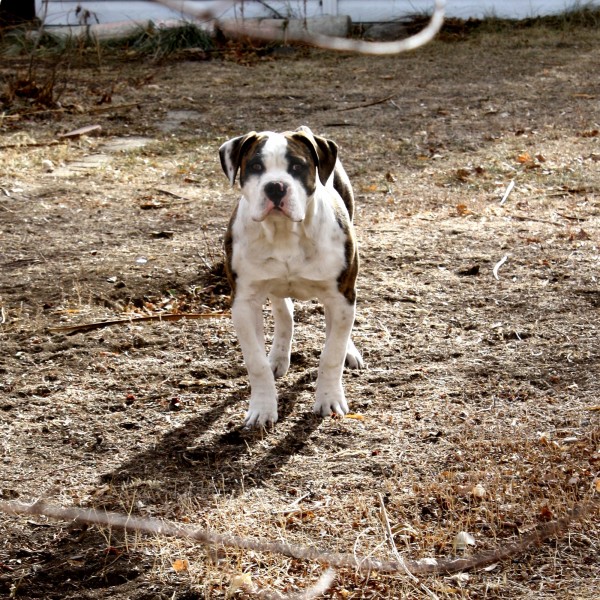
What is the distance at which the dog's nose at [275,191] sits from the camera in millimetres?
4352

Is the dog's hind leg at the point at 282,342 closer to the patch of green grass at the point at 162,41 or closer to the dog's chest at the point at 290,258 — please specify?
the dog's chest at the point at 290,258

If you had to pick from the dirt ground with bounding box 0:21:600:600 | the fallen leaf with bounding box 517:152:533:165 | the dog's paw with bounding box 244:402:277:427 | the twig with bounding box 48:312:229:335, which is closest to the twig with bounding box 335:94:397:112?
the dirt ground with bounding box 0:21:600:600

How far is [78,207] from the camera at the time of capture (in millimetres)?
8203

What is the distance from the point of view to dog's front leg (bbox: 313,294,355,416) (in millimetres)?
4758

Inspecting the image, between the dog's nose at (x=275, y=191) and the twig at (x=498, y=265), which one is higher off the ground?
the dog's nose at (x=275, y=191)

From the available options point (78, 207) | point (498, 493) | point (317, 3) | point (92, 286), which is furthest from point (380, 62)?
point (498, 493)

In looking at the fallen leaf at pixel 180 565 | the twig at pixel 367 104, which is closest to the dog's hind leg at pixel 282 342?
the fallen leaf at pixel 180 565

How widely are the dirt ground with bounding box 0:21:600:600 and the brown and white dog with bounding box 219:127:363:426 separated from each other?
0.26m

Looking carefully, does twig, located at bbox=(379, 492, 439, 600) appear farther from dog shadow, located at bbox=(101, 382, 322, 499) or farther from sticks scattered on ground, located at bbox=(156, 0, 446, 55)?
sticks scattered on ground, located at bbox=(156, 0, 446, 55)

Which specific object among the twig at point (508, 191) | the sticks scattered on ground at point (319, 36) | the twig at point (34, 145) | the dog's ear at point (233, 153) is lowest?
the twig at point (508, 191)

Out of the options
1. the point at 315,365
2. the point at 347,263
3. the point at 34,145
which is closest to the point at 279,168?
the point at 347,263

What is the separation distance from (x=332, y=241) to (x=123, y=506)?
1.49m

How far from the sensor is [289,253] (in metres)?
4.62

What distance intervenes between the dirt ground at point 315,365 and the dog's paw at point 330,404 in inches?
2.2
